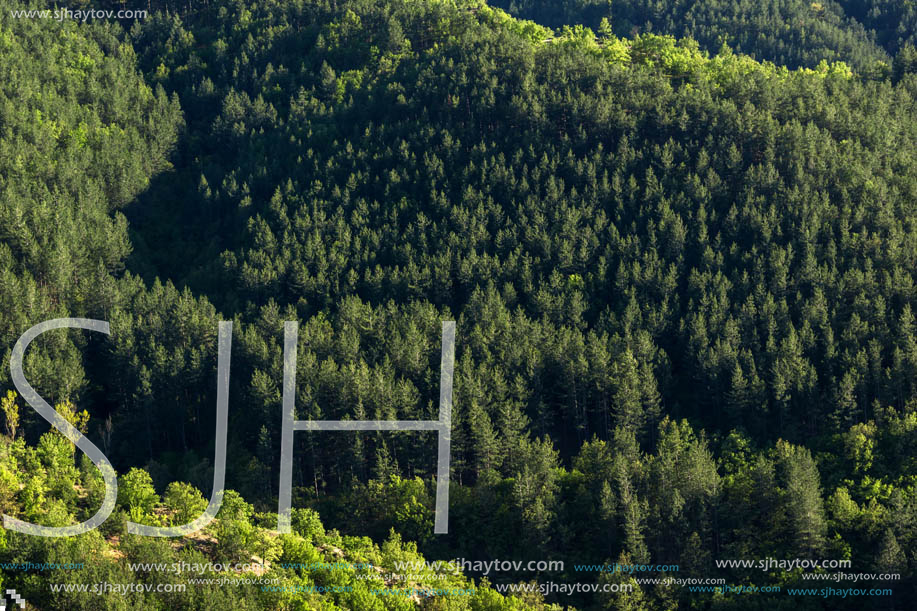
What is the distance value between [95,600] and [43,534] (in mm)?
12234

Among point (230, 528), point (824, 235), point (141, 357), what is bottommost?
point (141, 357)

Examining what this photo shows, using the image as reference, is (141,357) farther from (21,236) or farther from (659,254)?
(659,254)

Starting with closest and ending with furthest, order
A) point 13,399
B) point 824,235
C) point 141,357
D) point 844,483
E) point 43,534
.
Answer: point 43,534 → point 844,483 → point 13,399 → point 141,357 → point 824,235

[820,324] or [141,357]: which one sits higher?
[820,324]

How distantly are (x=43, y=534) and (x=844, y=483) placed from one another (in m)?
98.9

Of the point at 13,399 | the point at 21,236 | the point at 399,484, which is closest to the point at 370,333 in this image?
the point at 399,484

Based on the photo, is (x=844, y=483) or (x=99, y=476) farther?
(x=844, y=483)

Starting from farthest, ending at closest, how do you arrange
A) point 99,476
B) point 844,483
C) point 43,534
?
point 844,483 < point 99,476 < point 43,534

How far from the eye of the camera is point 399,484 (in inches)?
5832

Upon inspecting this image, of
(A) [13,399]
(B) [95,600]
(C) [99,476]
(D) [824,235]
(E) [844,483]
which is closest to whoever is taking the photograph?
(B) [95,600]

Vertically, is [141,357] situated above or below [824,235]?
below

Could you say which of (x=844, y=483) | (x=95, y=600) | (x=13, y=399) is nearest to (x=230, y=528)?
(x=95, y=600)

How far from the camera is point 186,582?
10731 centimetres

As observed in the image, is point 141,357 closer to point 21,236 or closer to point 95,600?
point 21,236
